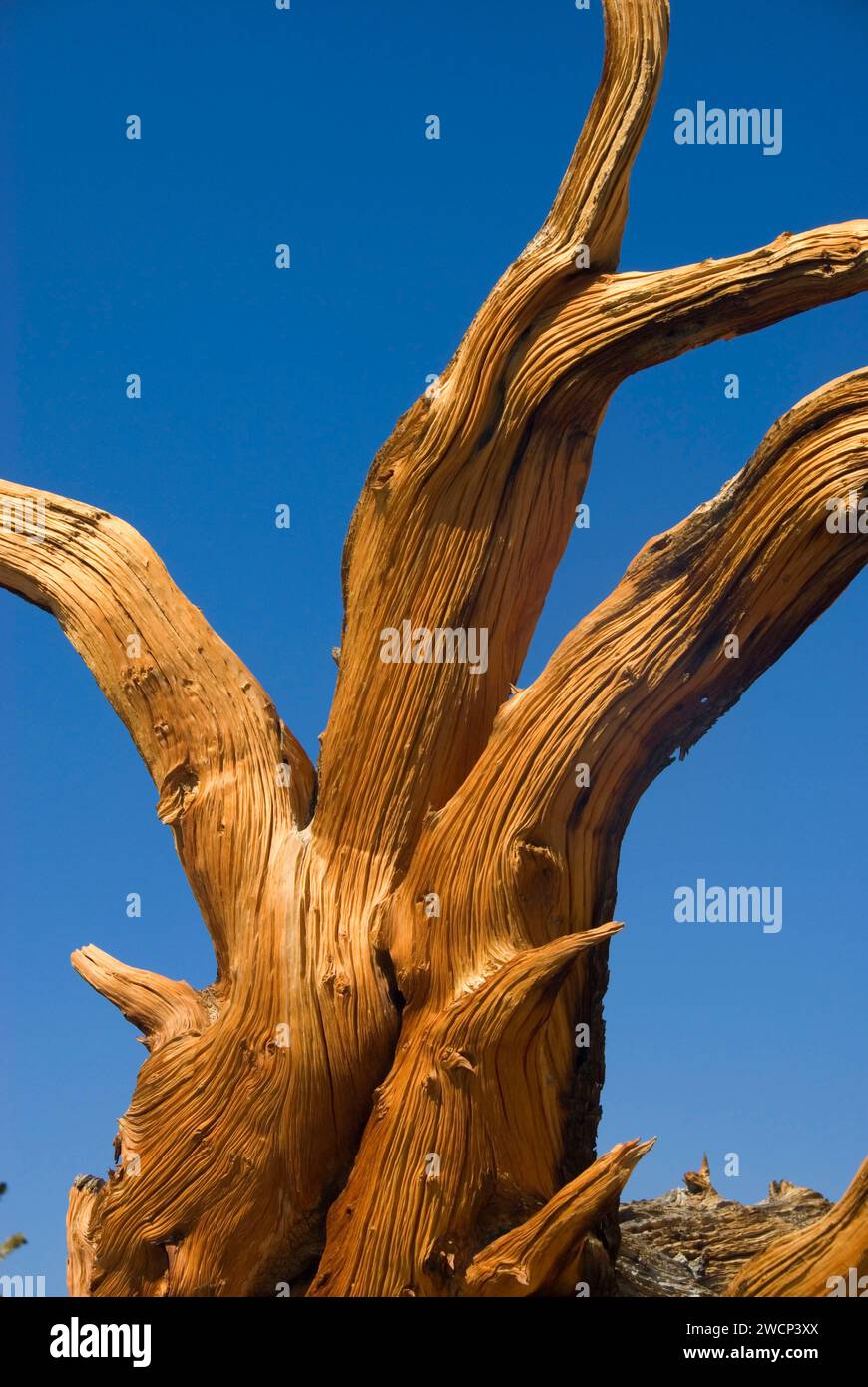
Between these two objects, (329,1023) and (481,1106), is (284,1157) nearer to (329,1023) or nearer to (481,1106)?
(329,1023)

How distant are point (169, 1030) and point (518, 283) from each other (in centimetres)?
347

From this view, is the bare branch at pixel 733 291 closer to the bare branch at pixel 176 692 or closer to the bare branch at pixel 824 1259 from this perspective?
the bare branch at pixel 176 692

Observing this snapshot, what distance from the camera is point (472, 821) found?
18.7 feet

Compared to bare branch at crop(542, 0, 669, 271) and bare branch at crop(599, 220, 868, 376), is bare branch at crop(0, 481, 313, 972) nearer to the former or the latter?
bare branch at crop(599, 220, 868, 376)

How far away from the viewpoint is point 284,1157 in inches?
228

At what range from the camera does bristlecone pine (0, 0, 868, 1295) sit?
5410 mm

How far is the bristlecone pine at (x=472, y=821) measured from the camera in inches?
213
